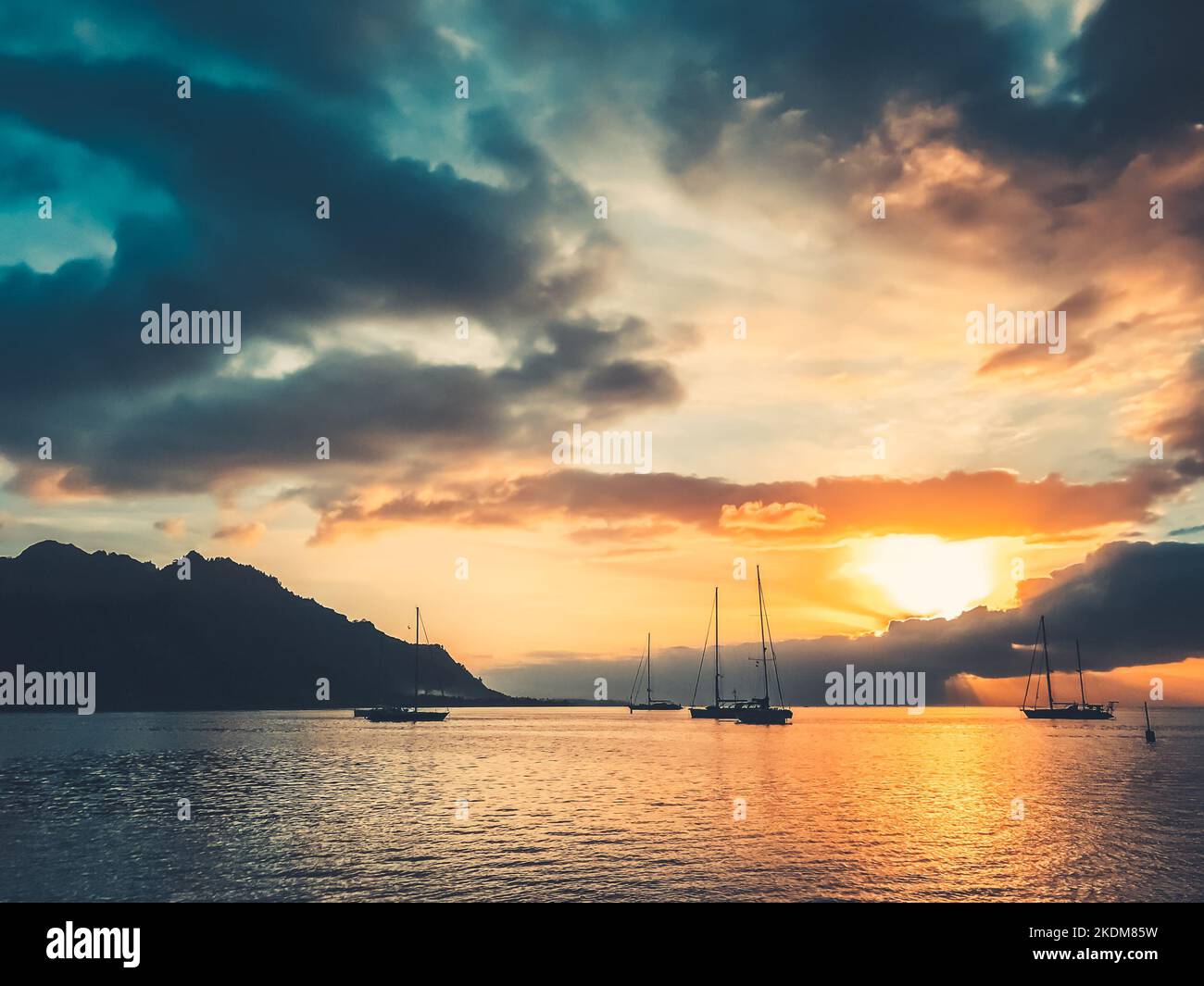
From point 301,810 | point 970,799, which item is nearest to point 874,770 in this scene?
point 970,799

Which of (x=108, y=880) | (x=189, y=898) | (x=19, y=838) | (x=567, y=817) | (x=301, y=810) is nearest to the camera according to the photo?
(x=189, y=898)

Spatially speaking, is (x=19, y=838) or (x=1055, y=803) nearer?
(x=19, y=838)

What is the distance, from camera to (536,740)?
18062cm

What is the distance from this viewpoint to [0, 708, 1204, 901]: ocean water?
40.3m

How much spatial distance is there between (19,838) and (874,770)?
304 ft

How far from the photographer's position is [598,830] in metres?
55.2

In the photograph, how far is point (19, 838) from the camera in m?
53.8

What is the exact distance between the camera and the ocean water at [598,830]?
40.3 meters

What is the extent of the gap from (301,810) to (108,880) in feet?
79.4
